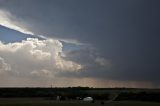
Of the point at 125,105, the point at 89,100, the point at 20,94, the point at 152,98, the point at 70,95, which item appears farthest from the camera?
the point at 20,94

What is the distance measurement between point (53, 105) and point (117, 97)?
3946 centimetres

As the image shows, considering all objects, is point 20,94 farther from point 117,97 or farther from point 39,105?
point 39,105

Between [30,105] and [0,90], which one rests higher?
[0,90]

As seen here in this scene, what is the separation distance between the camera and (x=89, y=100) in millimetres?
100938

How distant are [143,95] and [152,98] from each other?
3.31 meters

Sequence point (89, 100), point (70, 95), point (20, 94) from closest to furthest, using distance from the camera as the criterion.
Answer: point (89, 100) → point (70, 95) → point (20, 94)

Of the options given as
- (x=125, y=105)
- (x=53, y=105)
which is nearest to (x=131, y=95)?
(x=125, y=105)

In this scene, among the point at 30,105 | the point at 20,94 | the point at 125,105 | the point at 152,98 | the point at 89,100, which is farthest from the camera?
the point at 20,94

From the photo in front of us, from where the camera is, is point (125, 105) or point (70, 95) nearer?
point (125, 105)

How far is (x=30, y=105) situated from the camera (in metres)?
78.4

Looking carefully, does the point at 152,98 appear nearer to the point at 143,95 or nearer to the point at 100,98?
the point at 143,95

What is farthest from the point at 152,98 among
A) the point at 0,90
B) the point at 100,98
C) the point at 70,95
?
the point at 0,90

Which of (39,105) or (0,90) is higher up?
(0,90)

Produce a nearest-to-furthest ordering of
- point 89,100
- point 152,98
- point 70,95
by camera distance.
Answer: point 89,100 < point 152,98 < point 70,95
